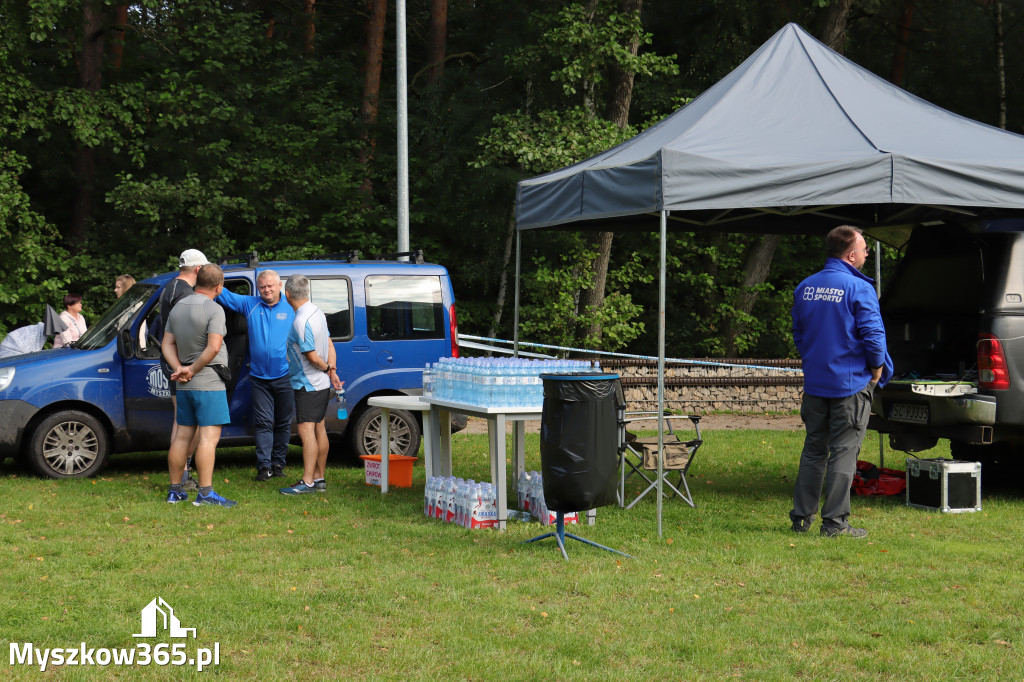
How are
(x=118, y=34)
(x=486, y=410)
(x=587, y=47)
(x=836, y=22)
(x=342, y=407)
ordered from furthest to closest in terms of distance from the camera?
(x=118, y=34)
(x=836, y=22)
(x=587, y=47)
(x=342, y=407)
(x=486, y=410)

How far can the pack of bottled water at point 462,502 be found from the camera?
7883mm

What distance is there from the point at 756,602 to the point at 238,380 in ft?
20.0

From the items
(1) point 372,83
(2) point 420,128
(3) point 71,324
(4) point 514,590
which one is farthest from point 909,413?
(1) point 372,83

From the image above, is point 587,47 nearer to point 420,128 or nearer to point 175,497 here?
point 420,128

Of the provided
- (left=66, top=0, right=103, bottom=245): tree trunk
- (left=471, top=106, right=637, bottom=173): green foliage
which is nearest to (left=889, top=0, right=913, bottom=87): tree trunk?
(left=471, top=106, right=637, bottom=173): green foliage

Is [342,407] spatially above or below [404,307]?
below

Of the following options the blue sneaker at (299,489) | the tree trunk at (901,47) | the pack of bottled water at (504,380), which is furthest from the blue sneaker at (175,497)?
the tree trunk at (901,47)

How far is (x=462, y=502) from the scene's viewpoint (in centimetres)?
803

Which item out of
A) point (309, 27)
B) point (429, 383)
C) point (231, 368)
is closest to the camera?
point (429, 383)

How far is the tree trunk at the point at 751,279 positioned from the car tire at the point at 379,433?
456 inches

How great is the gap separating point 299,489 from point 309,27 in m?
16.9

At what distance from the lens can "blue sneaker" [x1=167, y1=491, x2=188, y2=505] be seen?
8836 mm

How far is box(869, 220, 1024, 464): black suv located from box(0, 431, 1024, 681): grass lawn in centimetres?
68

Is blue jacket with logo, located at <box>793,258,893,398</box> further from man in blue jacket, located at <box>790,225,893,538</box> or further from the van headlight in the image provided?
the van headlight
